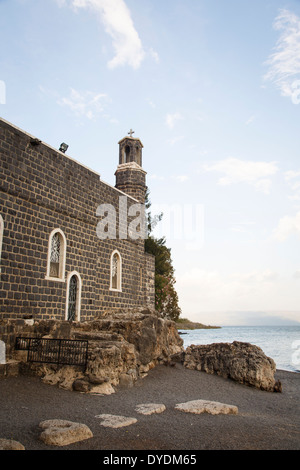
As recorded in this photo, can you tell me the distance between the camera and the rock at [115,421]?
605 centimetres

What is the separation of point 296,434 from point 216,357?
7.03 m

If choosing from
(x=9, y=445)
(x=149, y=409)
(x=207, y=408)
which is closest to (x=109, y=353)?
(x=149, y=409)

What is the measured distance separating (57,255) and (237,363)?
7934 mm

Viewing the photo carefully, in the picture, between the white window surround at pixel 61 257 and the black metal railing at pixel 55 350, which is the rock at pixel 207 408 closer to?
the black metal railing at pixel 55 350

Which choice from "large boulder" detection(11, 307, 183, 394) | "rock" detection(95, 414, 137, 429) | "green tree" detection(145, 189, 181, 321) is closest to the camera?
"rock" detection(95, 414, 137, 429)

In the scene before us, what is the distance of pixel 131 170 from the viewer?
69.1 ft

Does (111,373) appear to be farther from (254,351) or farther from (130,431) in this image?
(254,351)

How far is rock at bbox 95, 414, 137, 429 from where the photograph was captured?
238 inches

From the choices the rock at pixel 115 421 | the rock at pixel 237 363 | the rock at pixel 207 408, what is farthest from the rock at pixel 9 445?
the rock at pixel 237 363

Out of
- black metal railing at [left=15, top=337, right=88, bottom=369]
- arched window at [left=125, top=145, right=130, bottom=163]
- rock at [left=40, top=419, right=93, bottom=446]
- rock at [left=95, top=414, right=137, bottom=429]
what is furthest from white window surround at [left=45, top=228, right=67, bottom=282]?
arched window at [left=125, top=145, right=130, bottom=163]

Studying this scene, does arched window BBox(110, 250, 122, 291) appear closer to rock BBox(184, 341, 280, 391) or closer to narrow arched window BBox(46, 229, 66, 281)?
narrow arched window BBox(46, 229, 66, 281)

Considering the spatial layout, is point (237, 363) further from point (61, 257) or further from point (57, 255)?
point (57, 255)

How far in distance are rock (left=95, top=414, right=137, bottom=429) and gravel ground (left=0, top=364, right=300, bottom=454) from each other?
0.39 ft

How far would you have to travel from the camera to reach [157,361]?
13.3m
